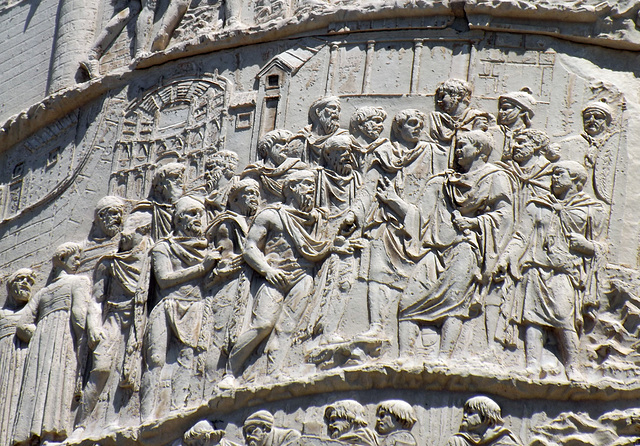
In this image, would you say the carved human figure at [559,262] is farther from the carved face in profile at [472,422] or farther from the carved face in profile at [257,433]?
the carved face in profile at [257,433]

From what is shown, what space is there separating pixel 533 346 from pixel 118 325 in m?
4.05

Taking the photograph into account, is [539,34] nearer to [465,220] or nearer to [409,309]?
[465,220]

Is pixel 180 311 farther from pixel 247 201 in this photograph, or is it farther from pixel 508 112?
pixel 508 112

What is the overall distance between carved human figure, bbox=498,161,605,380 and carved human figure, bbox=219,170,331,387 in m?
1.86

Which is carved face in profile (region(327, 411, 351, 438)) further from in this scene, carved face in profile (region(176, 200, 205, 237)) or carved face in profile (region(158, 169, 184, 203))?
carved face in profile (region(158, 169, 184, 203))

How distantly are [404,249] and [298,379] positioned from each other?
163 centimetres

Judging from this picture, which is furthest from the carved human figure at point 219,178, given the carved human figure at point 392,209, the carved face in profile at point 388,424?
the carved face in profile at point 388,424

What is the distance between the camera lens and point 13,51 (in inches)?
723

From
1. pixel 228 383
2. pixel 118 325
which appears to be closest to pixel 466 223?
pixel 228 383

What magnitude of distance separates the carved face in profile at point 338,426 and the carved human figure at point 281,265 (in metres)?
0.76

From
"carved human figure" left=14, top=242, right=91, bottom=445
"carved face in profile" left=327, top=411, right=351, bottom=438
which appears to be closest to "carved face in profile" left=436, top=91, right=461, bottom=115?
"carved face in profile" left=327, top=411, right=351, bottom=438

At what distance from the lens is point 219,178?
15.7m

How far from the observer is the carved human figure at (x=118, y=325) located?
49.4ft

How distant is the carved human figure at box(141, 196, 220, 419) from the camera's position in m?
14.8
